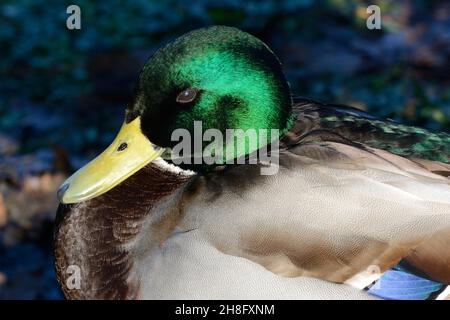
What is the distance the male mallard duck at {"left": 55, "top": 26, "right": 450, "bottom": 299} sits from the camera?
2951mm

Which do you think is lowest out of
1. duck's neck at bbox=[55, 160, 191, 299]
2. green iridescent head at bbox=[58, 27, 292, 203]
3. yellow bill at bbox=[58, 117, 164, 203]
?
duck's neck at bbox=[55, 160, 191, 299]

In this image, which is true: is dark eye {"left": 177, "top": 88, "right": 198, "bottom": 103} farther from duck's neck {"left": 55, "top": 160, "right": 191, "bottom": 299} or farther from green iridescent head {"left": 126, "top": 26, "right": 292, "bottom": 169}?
duck's neck {"left": 55, "top": 160, "right": 191, "bottom": 299}

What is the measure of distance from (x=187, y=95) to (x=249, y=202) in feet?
1.63

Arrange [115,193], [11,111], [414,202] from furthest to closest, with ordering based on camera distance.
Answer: [11,111], [115,193], [414,202]

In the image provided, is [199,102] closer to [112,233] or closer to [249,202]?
[249,202]

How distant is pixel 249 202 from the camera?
9.79ft

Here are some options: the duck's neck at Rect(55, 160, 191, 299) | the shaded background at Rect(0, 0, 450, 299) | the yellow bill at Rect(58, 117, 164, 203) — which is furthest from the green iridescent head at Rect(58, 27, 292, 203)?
the shaded background at Rect(0, 0, 450, 299)

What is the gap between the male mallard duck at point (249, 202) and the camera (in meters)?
2.95

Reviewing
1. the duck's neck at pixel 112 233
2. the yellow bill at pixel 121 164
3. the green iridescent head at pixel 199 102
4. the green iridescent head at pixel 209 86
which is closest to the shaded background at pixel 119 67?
the duck's neck at pixel 112 233

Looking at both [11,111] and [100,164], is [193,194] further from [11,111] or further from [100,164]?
[11,111]

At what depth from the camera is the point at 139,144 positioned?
329cm

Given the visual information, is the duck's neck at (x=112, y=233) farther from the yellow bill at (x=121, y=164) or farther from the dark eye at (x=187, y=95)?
the dark eye at (x=187, y=95)

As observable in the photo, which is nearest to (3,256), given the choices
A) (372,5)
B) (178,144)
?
(178,144)

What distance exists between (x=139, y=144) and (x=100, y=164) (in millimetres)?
185
